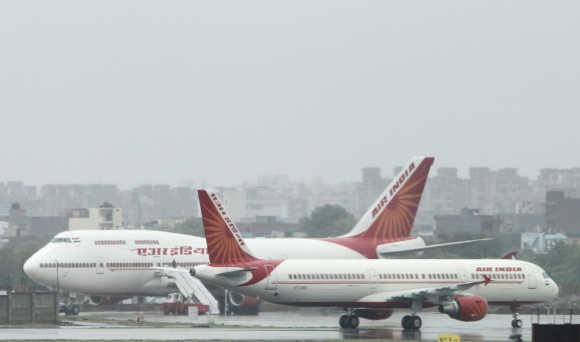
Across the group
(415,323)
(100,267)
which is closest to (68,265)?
(100,267)

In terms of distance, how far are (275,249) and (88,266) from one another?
11.9 meters

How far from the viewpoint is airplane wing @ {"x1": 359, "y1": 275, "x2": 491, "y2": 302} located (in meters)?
75.2

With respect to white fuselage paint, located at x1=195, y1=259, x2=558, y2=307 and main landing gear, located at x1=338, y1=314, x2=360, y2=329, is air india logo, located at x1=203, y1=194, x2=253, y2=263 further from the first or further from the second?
main landing gear, located at x1=338, y1=314, x2=360, y2=329

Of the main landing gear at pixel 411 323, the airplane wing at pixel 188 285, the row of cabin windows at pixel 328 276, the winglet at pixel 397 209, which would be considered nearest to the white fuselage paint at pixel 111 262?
the airplane wing at pixel 188 285

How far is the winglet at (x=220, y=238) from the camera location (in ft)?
250

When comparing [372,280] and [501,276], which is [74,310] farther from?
[501,276]

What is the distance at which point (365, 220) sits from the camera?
104562mm

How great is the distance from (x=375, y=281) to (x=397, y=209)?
2705 centimetres

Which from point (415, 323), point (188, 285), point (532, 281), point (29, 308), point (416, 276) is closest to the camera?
point (415, 323)

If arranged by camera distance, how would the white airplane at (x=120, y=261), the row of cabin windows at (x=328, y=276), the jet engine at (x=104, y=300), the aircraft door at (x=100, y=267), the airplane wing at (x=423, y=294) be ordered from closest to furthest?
Answer: the airplane wing at (x=423, y=294) < the row of cabin windows at (x=328, y=276) < the aircraft door at (x=100, y=267) < the white airplane at (x=120, y=261) < the jet engine at (x=104, y=300)

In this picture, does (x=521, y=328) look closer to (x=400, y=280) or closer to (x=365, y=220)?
(x=400, y=280)

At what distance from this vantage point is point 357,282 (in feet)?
252

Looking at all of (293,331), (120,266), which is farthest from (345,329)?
(120,266)

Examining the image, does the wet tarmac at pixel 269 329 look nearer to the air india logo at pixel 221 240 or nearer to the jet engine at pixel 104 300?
the air india logo at pixel 221 240
